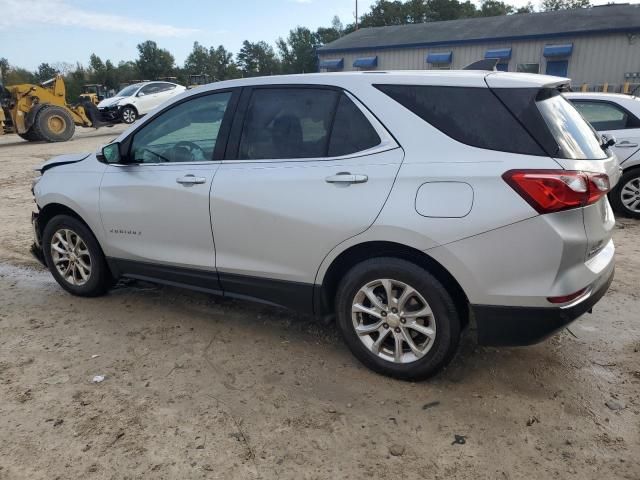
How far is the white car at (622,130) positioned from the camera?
259 inches

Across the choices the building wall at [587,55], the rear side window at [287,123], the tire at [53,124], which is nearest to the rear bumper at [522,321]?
the rear side window at [287,123]

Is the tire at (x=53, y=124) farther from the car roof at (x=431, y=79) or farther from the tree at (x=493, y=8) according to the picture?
the tree at (x=493, y=8)

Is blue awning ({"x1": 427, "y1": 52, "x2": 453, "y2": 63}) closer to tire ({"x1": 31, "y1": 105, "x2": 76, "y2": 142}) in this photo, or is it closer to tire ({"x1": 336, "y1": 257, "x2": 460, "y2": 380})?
tire ({"x1": 31, "y1": 105, "x2": 76, "y2": 142})

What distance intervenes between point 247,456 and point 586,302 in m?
1.92

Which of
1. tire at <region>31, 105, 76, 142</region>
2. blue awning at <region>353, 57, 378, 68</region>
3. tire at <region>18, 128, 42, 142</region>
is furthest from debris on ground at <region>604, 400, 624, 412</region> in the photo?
blue awning at <region>353, 57, 378, 68</region>

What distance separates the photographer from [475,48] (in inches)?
1212

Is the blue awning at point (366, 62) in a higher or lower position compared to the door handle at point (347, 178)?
lower

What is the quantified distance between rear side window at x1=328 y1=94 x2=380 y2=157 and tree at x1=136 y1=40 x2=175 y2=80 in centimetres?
7249

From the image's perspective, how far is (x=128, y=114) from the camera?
68.8ft

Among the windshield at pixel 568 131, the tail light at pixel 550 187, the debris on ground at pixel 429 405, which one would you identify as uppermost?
the windshield at pixel 568 131

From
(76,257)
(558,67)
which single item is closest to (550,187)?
(76,257)

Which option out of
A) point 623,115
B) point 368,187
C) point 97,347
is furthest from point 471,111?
point 623,115

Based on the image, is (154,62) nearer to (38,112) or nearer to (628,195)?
(38,112)

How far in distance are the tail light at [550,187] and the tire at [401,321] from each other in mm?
663
